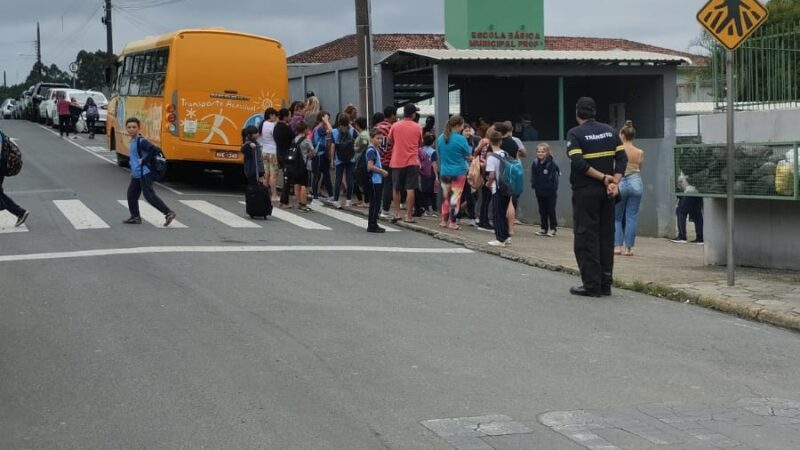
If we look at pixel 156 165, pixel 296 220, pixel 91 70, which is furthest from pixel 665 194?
pixel 91 70

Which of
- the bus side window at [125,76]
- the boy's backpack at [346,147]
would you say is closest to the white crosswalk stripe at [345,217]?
the boy's backpack at [346,147]

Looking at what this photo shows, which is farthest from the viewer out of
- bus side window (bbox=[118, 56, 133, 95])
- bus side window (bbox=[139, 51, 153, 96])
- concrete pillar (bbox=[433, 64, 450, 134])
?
bus side window (bbox=[118, 56, 133, 95])

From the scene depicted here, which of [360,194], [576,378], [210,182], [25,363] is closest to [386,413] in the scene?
[576,378]

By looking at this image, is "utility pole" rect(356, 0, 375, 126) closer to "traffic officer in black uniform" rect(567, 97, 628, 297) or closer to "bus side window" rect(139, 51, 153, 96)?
"bus side window" rect(139, 51, 153, 96)

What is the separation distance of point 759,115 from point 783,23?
1.13 meters

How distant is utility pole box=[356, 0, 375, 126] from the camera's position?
70.7 feet

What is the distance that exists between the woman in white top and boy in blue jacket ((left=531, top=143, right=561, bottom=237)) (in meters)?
4.93

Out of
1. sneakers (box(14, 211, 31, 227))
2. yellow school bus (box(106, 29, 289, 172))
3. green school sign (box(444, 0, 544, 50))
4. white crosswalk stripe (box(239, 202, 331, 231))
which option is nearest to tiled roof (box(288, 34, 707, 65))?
green school sign (box(444, 0, 544, 50))

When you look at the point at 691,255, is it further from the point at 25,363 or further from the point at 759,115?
the point at 25,363

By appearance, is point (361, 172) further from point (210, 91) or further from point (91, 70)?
point (91, 70)

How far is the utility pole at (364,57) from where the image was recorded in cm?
2155

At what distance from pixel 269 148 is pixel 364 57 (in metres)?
3.12

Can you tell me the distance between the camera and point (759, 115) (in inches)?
499

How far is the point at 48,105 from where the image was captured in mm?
49250
